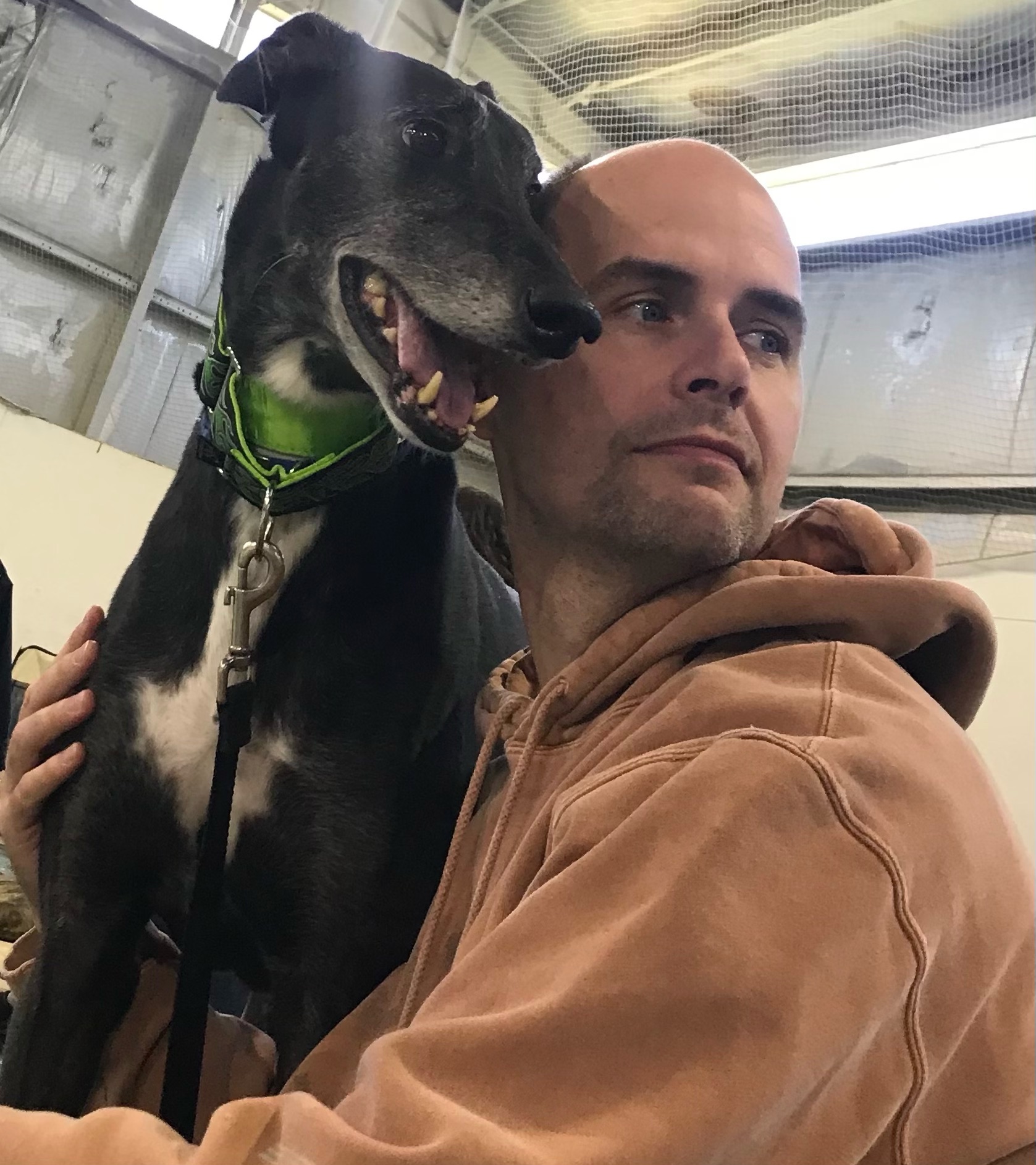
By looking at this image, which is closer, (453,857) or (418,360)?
(453,857)

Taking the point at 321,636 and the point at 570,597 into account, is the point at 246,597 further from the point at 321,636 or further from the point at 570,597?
the point at 570,597

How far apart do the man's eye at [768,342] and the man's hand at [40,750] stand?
0.79 meters

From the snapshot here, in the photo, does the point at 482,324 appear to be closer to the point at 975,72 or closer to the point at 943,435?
the point at 975,72

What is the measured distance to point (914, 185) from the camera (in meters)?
3.23

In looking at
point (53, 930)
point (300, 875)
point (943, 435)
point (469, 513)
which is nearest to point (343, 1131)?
point (300, 875)

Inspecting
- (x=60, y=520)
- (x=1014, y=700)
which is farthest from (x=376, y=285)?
(x=60, y=520)

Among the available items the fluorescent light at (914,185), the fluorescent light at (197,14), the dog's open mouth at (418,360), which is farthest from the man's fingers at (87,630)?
the fluorescent light at (197,14)

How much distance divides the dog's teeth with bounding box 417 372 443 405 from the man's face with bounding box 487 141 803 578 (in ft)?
0.37

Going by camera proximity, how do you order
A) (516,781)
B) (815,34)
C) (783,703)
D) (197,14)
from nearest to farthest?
1. (783,703)
2. (516,781)
3. (815,34)
4. (197,14)

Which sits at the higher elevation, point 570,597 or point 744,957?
point 570,597

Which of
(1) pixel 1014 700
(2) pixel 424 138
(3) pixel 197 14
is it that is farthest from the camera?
(3) pixel 197 14

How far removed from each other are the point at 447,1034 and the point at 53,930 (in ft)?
2.54

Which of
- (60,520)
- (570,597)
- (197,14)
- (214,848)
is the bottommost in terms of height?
(214,848)

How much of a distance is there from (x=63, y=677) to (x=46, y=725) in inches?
2.3
